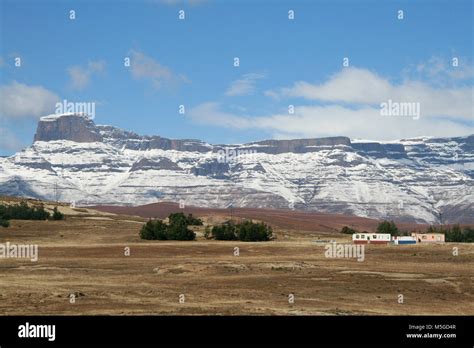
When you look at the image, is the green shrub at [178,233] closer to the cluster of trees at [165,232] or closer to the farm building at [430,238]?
the cluster of trees at [165,232]

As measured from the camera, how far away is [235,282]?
60.9m

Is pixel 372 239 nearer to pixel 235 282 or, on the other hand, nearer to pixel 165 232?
pixel 165 232

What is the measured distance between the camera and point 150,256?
92625mm

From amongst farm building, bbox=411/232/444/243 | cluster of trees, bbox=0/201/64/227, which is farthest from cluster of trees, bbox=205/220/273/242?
cluster of trees, bbox=0/201/64/227

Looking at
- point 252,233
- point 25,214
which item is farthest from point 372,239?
point 25,214

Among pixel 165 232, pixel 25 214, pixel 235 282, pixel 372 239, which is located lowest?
pixel 235 282

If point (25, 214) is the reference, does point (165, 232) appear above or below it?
below

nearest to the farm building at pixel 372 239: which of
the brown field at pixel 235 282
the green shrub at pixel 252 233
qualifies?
the green shrub at pixel 252 233

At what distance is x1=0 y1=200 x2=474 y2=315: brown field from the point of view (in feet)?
149

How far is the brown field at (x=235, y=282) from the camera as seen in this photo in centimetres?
4534

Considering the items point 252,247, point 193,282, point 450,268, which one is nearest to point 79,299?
point 193,282

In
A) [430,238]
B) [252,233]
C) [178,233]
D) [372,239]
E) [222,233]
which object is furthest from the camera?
[430,238]

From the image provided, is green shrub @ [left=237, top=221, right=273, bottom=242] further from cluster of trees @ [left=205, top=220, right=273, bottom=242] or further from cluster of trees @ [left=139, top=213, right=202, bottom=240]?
cluster of trees @ [left=139, top=213, right=202, bottom=240]
